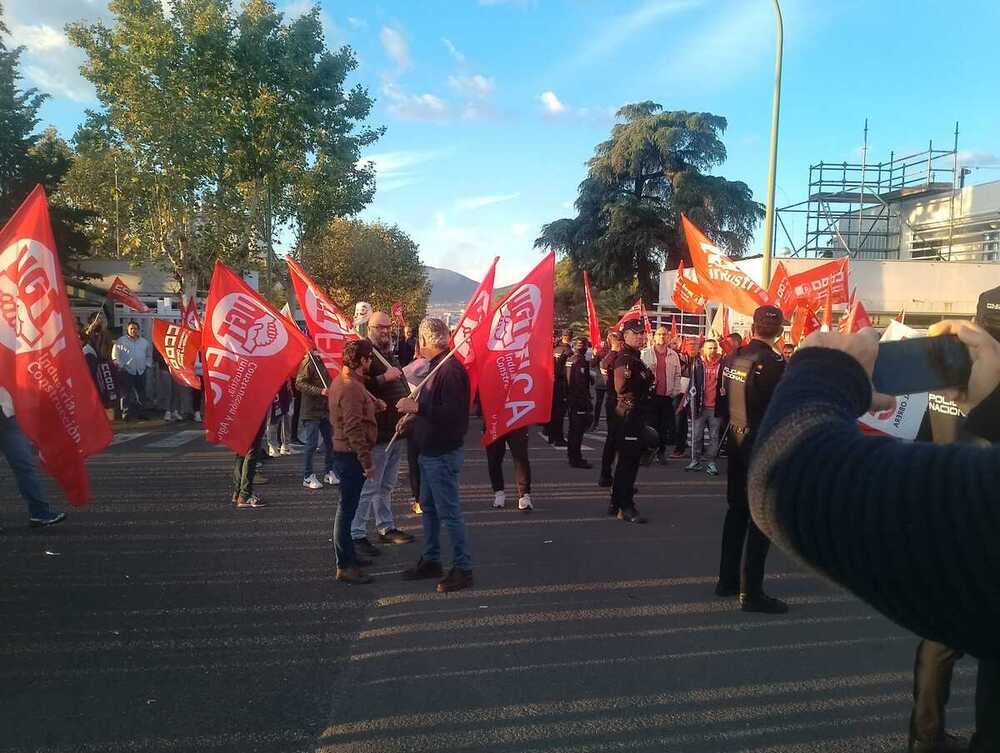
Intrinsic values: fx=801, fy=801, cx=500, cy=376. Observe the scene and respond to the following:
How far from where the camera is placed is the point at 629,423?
8359mm

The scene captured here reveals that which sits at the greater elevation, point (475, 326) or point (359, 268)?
point (359, 268)

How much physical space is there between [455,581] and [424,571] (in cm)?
43

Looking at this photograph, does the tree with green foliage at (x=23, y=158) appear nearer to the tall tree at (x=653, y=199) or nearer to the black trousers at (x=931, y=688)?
the tall tree at (x=653, y=199)

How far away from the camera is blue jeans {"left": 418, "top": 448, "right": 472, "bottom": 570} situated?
588cm

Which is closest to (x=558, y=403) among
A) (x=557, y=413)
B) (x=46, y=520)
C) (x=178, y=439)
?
(x=557, y=413)

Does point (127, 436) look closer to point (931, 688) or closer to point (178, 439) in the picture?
point (178, 439)

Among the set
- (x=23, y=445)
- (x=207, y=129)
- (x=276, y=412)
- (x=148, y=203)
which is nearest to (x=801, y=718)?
(x=23, y=445)

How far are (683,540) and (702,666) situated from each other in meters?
2.99

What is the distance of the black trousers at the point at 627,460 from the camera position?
8156 mm

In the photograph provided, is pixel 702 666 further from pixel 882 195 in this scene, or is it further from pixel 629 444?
pixel 882 195

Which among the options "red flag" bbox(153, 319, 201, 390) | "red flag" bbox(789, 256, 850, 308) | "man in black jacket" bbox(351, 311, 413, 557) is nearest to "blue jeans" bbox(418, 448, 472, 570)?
"man in black jacket" bbox(351, 311, 413, 557)

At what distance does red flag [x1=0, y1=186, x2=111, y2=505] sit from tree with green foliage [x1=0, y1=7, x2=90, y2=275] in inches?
910

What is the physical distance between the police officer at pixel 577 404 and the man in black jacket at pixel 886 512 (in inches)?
417

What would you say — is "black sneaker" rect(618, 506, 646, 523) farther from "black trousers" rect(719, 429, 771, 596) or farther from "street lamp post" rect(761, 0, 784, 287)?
"street lamp post" rect(761, 0, 784, 287)
